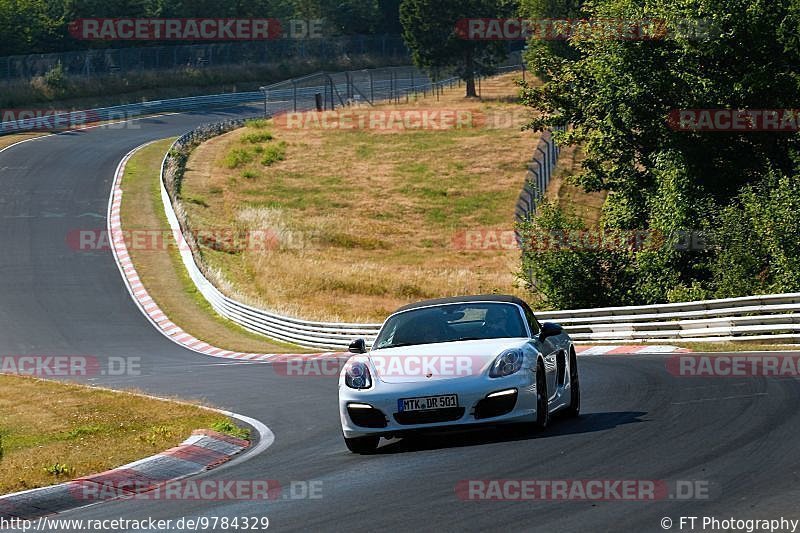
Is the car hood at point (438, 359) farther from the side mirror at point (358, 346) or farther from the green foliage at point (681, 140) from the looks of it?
the green foliage at point (681, 140)

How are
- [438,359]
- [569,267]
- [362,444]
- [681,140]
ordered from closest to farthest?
[438,359]
[362,444]
[569,267]
[681,140]

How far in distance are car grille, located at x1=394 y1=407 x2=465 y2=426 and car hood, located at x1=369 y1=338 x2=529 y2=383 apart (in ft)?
0.94

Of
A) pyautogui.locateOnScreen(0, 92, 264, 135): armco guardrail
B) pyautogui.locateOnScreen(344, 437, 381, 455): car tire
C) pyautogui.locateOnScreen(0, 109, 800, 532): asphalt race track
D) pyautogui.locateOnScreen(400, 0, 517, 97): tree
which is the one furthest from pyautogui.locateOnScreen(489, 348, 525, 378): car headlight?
pyautogui.locateOnScreen(400, 0, 517, 97): tree

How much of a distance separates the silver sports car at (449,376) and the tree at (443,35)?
256ft

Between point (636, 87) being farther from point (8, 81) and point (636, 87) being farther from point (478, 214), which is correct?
point (8, 81)

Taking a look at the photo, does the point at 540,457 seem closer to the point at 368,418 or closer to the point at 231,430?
the point at 368,418

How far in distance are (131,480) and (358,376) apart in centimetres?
220

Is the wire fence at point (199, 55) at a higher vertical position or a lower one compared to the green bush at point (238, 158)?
higher

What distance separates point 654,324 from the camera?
24172 mm

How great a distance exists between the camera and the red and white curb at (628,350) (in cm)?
2183

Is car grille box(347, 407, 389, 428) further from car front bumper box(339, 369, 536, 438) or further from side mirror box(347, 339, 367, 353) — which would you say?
side mirror box(347, 339, 367, 353)

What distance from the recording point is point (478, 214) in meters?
57.2

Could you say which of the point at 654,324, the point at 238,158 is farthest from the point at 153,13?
the point at 654,324

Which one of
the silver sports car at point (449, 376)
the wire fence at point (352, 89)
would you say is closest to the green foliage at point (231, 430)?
the silver sports car at point (449, 376)
